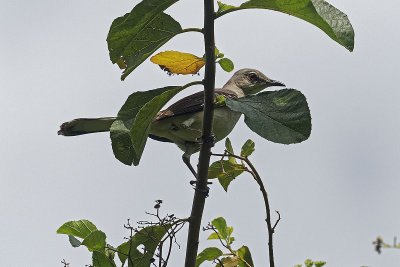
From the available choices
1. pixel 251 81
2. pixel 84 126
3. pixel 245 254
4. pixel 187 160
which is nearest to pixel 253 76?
pixel 251 81

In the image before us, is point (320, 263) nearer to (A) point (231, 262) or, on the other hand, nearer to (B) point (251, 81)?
(A) point (231, 262)

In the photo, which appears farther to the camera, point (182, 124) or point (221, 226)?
point (182, 124)

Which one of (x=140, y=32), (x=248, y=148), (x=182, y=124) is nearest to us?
(x=140, y=32)

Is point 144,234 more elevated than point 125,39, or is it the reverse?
point 125,39

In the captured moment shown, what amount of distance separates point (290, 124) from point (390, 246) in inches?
38.1

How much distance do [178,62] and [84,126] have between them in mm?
2598

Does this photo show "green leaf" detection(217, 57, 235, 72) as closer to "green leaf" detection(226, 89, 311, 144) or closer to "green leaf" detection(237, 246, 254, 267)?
"green leaf" detection(226, 89, 311, 144)

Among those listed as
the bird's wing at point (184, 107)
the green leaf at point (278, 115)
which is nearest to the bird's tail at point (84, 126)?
the bird's wing at point (184, 107)

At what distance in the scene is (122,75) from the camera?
3.05 meters

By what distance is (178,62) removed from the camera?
11.3ft

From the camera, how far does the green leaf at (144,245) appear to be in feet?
11.5

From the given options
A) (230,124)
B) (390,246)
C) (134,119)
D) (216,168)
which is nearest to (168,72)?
(134,119)

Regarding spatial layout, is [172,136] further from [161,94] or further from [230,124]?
[161,94]

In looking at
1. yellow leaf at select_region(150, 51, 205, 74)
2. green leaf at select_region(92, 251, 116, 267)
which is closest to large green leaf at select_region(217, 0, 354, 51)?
yellow leaf at select_region(150, 51, 205, 74)
